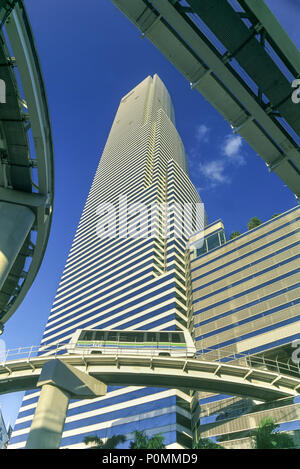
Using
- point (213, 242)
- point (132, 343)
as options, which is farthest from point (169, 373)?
point (213, 242)

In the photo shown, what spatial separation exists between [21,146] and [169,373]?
19823mm

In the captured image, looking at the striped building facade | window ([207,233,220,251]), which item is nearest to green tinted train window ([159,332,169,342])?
the striped building facade

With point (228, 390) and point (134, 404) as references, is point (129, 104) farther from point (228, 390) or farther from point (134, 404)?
point (228, 390)

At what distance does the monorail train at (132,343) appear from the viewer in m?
26.6

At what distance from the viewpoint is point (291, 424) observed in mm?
33406

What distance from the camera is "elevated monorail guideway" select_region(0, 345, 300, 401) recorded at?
24.2 metres

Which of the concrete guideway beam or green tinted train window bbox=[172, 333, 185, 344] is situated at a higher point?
green tinted train window bbox=[172, 333, 185, 344]

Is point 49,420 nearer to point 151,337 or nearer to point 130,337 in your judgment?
point 130,337

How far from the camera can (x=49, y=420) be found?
18938mm

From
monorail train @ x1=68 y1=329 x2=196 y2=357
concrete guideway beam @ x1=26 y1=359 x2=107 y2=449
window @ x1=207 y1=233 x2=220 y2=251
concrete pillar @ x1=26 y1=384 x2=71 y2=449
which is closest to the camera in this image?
concrete pillar @ x1=26 y1=384 x2=71 y2=449

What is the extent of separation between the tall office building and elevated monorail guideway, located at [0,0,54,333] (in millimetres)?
44871

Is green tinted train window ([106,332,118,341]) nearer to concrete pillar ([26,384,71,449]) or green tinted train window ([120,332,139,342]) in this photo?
green tinted train window ([120,332,139,342])

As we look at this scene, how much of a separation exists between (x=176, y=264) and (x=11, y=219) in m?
65.3
